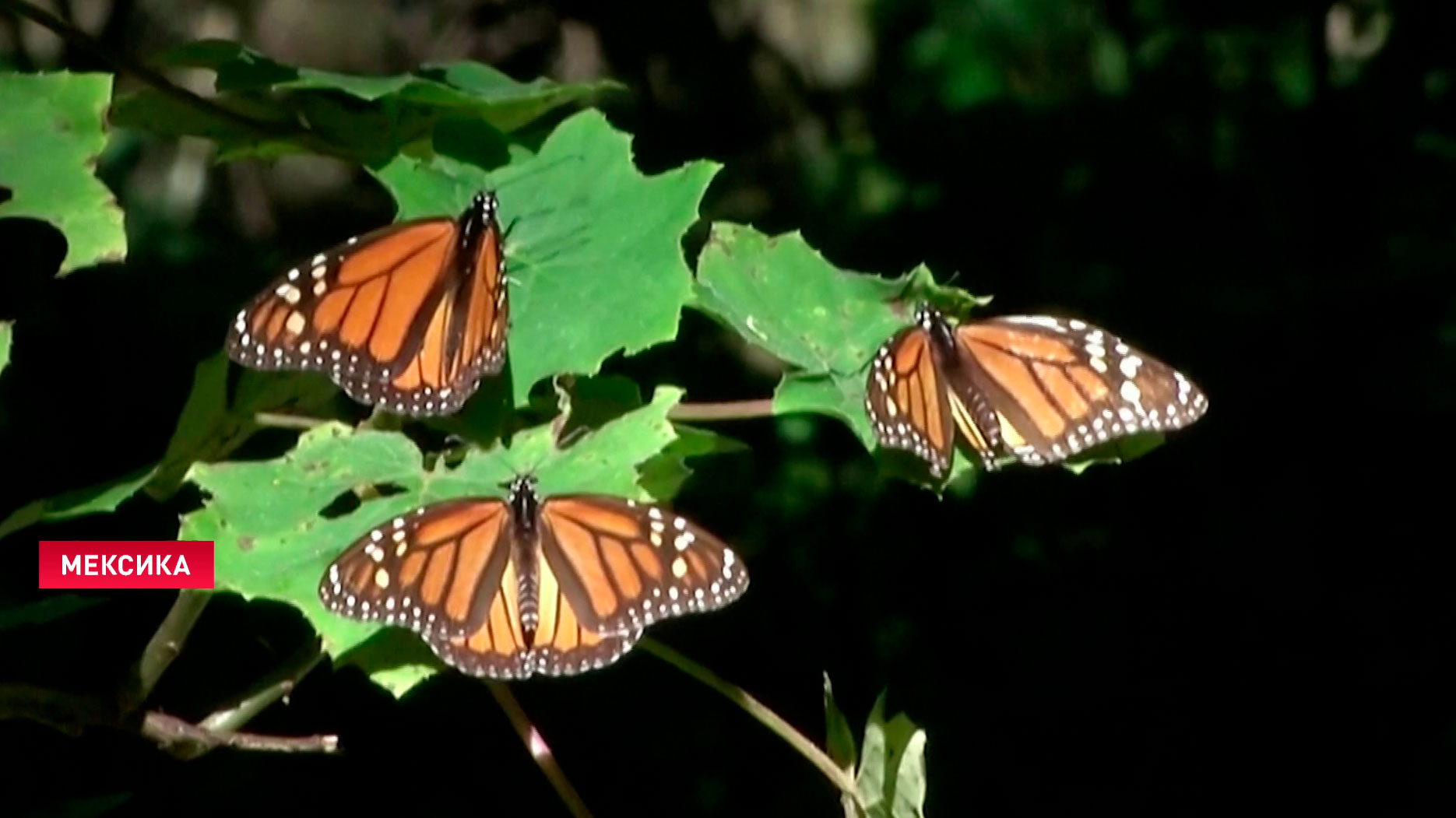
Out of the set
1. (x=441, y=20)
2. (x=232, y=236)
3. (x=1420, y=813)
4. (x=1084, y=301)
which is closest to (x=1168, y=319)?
(x=1084, y=301)

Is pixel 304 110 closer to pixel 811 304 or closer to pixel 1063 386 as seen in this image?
pixel 811 304

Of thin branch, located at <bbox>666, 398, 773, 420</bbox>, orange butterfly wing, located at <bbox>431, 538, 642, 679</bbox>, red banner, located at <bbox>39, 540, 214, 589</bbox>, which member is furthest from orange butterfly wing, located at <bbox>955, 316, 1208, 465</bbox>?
red banner, located at <bbox>39, 540, 214, 589</bbox>

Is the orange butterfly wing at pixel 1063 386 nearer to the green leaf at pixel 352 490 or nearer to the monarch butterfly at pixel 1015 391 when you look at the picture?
the monarch butterfly at pixel 1015 391

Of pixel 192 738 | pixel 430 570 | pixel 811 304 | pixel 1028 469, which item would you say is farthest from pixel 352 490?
pixel 1028 469

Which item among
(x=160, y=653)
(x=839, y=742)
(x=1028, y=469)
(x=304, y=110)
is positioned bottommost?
(x=1028, y=469)

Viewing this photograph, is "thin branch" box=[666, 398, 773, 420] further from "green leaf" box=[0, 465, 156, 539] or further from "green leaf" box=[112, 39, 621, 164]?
"green leaf" box=[0, 465, 156, 539]

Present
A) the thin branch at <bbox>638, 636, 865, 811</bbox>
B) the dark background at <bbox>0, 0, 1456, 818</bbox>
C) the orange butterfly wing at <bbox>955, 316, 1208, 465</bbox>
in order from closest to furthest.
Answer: the thin branch at <bbox>638, 636, 865, 811</bbox> < the orange butterfly wing at <bbox>955, 316, 1208, 465</bbox> < the dark background at <bbox>0, 0, 1456, 818</bbox>
